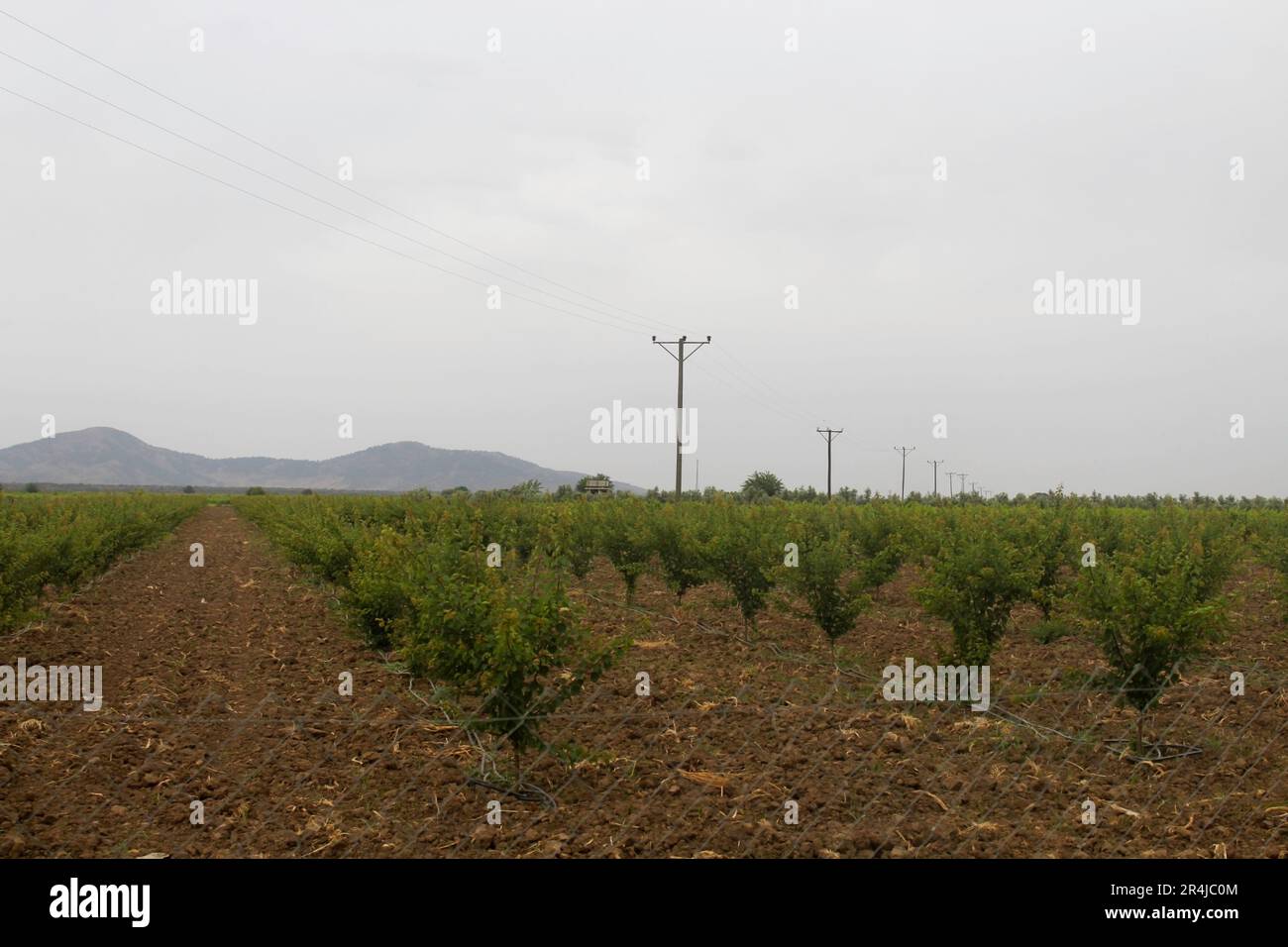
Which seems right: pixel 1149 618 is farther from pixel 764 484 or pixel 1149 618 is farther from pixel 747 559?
pixel 764 484

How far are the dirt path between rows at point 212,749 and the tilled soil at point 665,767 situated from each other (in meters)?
0.03

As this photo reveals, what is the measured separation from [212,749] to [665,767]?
399 cm

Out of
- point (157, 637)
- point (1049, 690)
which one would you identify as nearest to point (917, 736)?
point (1049, 690)

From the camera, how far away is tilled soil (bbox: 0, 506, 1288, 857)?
17.6 feet

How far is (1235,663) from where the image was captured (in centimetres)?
1089

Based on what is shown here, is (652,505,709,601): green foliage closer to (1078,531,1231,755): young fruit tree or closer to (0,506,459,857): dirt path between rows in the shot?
(0,506,459,857): dirt path between rows

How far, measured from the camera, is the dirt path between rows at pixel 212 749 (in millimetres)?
5453

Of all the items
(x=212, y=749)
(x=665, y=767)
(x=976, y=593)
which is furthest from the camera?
(x=976, y=593)

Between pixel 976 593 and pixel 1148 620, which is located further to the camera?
pixel 976 593

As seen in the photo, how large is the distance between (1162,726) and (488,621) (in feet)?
21.6

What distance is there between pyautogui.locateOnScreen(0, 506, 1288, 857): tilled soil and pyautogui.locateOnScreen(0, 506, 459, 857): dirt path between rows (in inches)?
1.0

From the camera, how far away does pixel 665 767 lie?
6.62m
